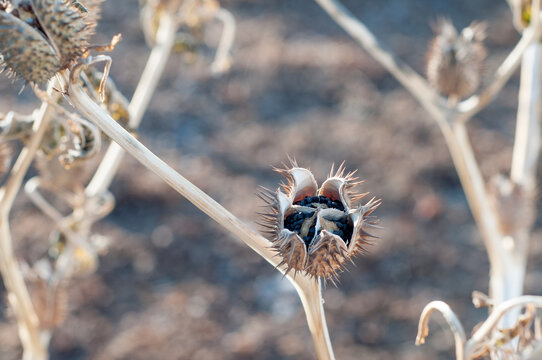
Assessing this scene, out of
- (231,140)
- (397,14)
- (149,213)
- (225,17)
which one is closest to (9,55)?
(225,17)

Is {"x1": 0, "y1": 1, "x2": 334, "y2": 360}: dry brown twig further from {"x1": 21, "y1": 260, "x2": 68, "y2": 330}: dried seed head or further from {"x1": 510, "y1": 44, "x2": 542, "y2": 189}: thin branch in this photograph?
{"x1": 510, "y1": 44, "x2": 542, "y2": 189}: thin branch

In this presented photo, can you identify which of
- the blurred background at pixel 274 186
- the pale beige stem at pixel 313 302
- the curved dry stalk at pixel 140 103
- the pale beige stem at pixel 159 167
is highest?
the blurred background at pixel 274 186

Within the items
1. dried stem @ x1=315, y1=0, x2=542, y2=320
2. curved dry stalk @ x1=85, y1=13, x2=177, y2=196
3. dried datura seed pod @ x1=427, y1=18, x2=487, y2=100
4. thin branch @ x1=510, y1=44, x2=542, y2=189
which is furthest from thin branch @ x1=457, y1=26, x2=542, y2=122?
curved dry stalk @ x1=85, y1=13, x2=177, y2=196

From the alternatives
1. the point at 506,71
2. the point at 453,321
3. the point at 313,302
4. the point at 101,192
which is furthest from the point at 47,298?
the point at 506,71

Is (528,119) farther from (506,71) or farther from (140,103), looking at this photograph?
(140,103)

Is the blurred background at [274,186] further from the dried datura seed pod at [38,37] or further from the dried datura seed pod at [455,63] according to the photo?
the dried datura seed pod at [38,37]

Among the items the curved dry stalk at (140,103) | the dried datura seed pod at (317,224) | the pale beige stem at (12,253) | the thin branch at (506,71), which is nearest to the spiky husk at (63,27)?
the pale beige stem at (12,253)

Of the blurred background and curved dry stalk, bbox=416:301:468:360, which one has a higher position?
the blurred background
